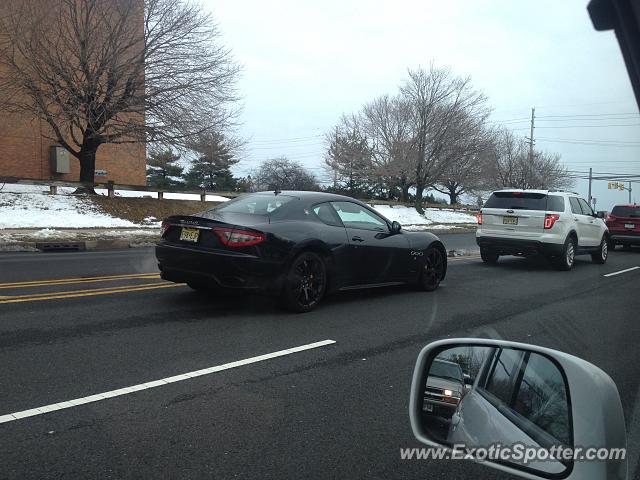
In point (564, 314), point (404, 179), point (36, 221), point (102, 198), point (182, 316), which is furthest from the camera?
point (404, 179)

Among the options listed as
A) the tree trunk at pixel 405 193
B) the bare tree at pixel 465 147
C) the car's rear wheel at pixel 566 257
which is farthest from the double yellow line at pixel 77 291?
the tree trunk at pixel 405 193

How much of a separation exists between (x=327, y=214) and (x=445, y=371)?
5.24m

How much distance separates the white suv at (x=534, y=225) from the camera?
39.1ft

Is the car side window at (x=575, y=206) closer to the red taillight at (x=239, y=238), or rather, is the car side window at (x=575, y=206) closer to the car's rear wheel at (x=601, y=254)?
the car's rear wheel at (x=601, y=254)

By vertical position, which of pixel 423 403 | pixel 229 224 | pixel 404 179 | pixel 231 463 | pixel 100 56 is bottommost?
pixel 231 463

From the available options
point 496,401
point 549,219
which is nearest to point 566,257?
point 549,219

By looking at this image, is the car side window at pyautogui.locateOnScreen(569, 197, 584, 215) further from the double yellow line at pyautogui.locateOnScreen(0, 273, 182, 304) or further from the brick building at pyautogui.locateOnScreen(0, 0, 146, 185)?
the brick building at pyautogui.locateOnScreen(0, 0, 146, 185)

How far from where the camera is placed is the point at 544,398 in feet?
5.62

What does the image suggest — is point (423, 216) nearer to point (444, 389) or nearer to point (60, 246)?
point (60, 246)

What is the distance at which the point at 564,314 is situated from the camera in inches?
287

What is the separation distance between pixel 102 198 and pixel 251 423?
2171 centimetres

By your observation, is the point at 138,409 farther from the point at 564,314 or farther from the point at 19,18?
the point at 19,18

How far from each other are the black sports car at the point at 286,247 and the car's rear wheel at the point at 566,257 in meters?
5.68

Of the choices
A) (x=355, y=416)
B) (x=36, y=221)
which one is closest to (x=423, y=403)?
(x=355, y=416)
